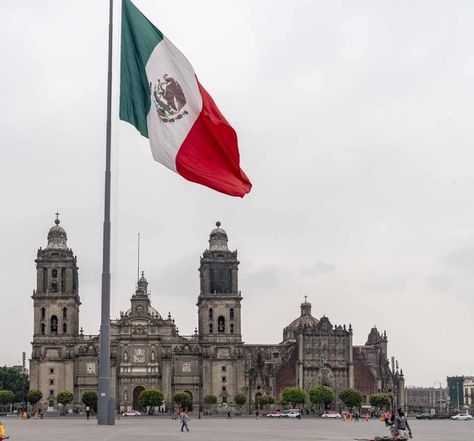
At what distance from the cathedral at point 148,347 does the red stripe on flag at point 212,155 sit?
97969 millimetres

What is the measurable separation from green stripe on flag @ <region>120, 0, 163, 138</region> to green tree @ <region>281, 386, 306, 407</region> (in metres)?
96.0

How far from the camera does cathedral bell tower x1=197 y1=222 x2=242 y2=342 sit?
404 feet

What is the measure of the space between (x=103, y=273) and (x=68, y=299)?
98.5 metres

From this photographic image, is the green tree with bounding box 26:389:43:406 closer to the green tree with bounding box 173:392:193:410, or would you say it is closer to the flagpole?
the green tree with bounding box 173:392:193:410

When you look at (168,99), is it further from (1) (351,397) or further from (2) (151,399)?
(1) (351,397)

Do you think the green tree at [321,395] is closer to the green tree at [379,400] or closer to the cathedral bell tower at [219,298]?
the green tree at [379,400]

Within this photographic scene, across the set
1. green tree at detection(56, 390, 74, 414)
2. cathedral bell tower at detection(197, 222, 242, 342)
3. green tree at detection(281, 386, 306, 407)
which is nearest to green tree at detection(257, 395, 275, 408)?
green tree at detection(281, 386, 306, 407)

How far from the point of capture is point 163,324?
124m

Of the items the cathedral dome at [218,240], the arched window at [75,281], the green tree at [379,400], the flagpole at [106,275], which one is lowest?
the green tree at [379,400]

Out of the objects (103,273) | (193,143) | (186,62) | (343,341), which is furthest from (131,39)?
(343,341)

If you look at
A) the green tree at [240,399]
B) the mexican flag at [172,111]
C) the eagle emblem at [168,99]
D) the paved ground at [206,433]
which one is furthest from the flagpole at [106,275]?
the green tree at [240,399]

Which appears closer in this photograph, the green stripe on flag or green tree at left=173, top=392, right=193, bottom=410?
the green stripe on flag

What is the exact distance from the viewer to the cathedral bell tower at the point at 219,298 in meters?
123

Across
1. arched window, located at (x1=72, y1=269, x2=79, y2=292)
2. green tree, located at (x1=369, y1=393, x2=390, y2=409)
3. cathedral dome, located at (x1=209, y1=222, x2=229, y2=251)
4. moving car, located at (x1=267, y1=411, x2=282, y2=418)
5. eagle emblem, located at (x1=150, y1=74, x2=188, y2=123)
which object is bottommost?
moving car, located at (x1=267, y1=411, x2=282, y2=418)
